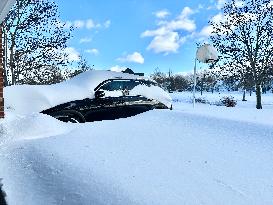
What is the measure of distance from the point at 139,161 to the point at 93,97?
3.60m

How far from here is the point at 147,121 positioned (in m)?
5.51

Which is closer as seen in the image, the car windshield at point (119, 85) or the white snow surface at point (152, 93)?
the car windshield at point (119, 85)

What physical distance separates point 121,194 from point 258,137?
84.4 inches

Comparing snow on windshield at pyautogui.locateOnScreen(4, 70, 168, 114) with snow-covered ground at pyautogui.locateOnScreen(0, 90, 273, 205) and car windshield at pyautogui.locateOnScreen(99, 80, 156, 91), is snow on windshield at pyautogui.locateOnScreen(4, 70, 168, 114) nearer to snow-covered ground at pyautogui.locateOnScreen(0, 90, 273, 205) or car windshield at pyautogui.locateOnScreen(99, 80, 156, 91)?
car windshield at pyautogui.locateOnScreen(99, 80, 156, 91)

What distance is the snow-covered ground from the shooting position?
9.86 ft

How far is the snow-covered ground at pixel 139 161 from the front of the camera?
3.00 m

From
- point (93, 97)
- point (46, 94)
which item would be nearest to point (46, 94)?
point (46, 94)

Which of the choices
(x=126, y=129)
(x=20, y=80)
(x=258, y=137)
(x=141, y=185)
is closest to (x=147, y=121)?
(x=126, y=129)

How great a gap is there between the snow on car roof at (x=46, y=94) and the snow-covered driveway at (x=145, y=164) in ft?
4.15

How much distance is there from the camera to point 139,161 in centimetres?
374

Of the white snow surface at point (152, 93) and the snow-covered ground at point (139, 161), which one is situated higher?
the white snow surface at point (152, 93)

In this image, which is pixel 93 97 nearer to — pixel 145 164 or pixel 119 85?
pixel 119 85

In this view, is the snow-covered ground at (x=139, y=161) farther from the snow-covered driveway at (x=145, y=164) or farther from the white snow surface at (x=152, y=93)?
the white snow surface at (x=152, y=93)

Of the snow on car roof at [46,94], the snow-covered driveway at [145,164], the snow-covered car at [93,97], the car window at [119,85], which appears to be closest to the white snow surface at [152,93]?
the snow-covered car at [93,97]
